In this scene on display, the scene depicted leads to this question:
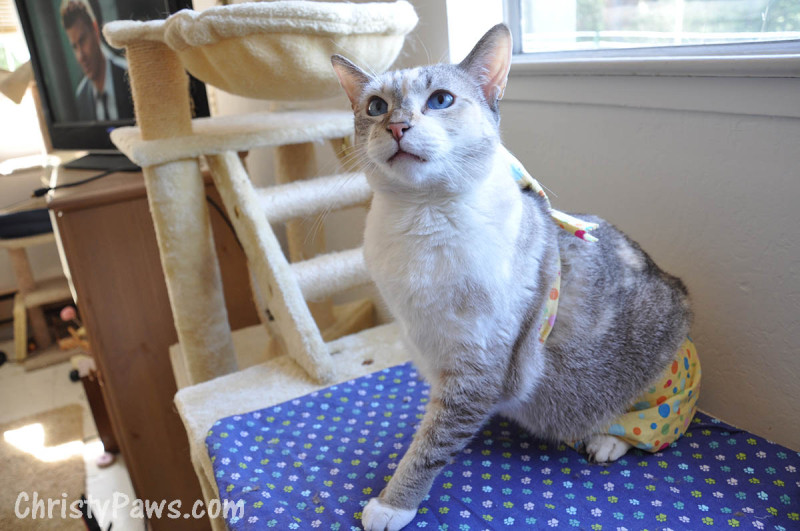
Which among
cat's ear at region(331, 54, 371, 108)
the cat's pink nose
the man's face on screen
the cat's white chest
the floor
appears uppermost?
the man's face on screen

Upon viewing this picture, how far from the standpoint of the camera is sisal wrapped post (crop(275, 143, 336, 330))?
168 centimetres

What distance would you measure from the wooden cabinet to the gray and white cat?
40.0 inches

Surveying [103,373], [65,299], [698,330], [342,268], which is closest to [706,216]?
[698,330]

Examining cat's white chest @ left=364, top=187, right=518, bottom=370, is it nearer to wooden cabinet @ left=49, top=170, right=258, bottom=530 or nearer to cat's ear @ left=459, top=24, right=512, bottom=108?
cat's ear @ left=459, top=24, right=512, bottom=108

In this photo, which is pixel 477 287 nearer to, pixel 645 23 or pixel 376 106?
pixel 376 106

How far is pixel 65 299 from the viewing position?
2.68m

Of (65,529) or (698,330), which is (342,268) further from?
(65,529)

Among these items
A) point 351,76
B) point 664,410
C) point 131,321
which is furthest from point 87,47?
point 664,410

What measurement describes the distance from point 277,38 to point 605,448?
88 cm

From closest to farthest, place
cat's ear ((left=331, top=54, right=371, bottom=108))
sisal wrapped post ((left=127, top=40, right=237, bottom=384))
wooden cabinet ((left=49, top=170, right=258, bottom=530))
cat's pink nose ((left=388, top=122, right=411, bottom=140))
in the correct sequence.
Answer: cat's pink nose ((left=388, top=122, right=411, bottom=140)), cat's ear ((left=331, top=54, right=371, bottom=108)), sisal wrapped post ((left=127, top=40, right=237, bottom=384)), wooden cabinet ((left=49, top=170, right=258, bottom=530))

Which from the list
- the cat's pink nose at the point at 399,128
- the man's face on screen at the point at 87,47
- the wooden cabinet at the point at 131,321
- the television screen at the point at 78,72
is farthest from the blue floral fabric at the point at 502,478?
the man's face on screen at the point at 87,47

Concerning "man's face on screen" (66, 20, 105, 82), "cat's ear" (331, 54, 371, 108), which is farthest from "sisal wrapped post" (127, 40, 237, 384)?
"man's face on screen" (66, 20, 105, 82)

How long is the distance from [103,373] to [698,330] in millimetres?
1488

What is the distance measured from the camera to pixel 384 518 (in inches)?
29.2
